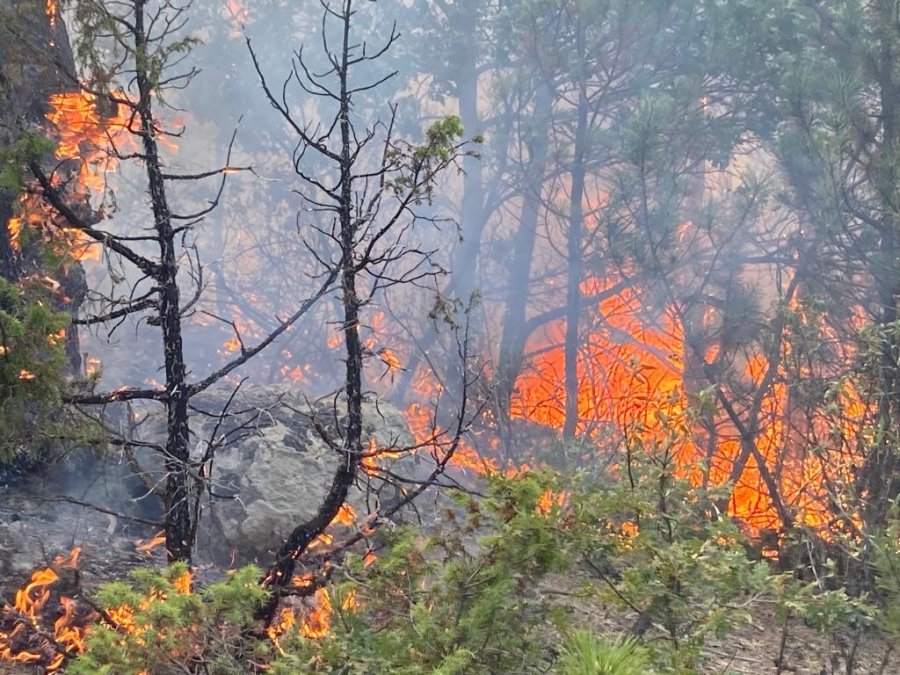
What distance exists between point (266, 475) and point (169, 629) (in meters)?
3.39

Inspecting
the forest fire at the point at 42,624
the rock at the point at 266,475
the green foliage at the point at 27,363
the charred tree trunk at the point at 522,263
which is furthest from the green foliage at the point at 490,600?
the charred tree trunk at the point at 522,263

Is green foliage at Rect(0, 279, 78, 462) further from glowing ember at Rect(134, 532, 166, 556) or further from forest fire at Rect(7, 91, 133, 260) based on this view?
glowing ember at Rect(134, 532, 166, 556)

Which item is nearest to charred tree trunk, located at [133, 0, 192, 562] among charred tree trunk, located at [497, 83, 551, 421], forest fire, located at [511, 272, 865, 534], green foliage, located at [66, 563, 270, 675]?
green foliage, located at [66, 563, 270, 675]

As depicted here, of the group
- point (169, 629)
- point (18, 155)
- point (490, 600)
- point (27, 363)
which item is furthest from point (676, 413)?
point (18, 155)

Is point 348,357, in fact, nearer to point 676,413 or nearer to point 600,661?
point 676,413

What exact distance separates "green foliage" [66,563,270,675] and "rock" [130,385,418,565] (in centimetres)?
224

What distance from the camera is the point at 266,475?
20.5 ft

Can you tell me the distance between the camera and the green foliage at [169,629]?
276 centimetres

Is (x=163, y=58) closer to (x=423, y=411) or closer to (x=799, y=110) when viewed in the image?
(x=799, y=110)

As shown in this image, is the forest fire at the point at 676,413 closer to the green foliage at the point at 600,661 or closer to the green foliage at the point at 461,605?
the green foliage at the point at 461,605

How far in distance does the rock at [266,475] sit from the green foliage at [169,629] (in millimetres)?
2239

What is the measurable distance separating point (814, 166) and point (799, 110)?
103 centimetres

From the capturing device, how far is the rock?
5879 millimetres

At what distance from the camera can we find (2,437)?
334 cm
